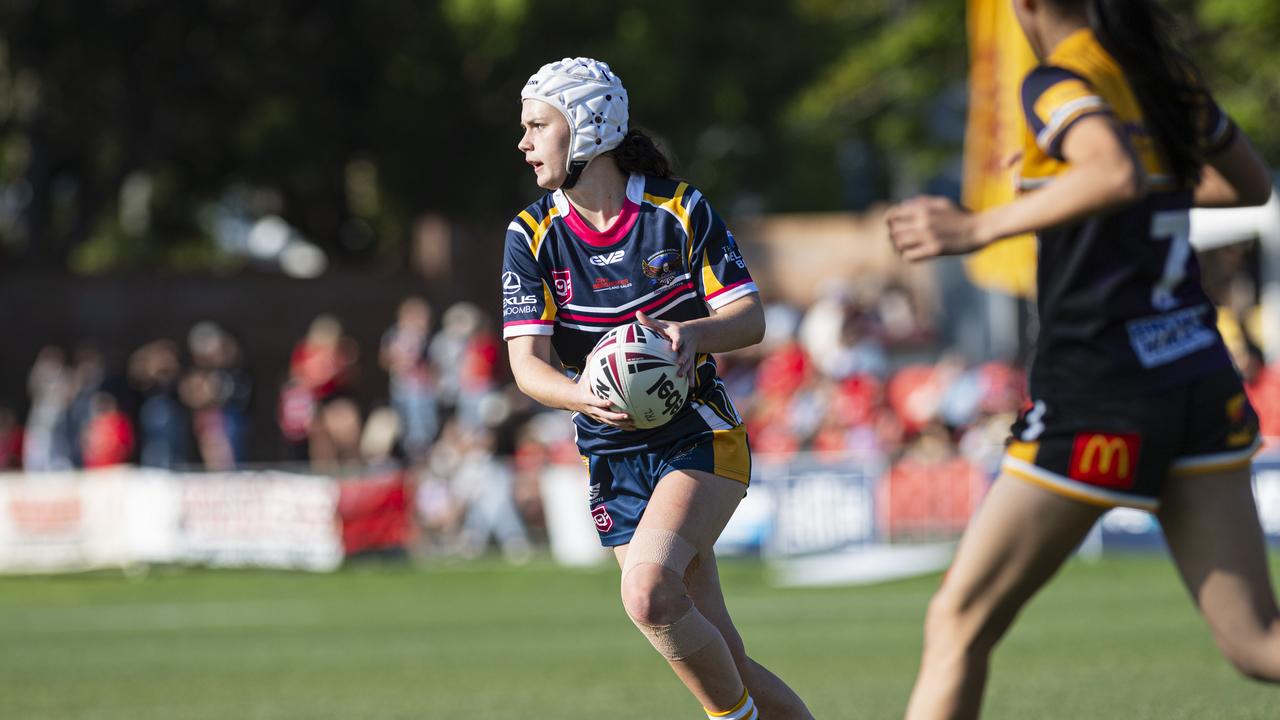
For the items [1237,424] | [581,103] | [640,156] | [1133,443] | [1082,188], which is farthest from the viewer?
[640,156]

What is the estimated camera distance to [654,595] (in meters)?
5.73

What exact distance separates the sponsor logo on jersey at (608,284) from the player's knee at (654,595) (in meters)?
0.94

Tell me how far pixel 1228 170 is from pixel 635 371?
1832mm

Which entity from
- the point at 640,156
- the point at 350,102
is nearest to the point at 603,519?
the point at 640,156

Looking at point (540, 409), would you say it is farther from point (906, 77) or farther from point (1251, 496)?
point (1251, 496)

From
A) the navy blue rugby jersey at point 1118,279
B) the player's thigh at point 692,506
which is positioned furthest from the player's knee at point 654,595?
A: the navy blue rugby jersey at point 1118,279

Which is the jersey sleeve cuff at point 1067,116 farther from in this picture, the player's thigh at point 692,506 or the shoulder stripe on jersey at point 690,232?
the player's thigh at point 692,506

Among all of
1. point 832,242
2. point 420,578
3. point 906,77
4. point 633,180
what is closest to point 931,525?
point 420,578

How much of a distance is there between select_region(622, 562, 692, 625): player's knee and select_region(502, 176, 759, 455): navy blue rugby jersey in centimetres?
52

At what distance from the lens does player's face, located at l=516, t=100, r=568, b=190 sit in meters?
6.09

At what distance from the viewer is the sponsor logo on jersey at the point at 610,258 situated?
6109 millimetres

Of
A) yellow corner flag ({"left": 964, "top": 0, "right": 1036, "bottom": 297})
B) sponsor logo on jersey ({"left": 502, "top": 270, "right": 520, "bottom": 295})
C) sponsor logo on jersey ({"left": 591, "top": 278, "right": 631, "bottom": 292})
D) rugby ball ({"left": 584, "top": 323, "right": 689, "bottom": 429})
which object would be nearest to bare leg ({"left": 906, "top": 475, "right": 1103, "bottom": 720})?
rugby ball ({"left": 584, "top": 323, "right": 689, "bottom": 429})

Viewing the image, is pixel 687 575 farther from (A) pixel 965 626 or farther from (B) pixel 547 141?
(B) pixel 547 141

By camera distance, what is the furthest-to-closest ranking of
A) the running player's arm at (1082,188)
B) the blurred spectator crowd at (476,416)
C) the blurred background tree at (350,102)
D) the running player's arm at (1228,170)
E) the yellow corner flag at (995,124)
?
the blurred background tree at (350,102) < the blurred spectator crowd at (476,416) < the yellow corner flag at (995,124) < the running player's arm at (1228,170) < the running player's arm at (1082,188)
